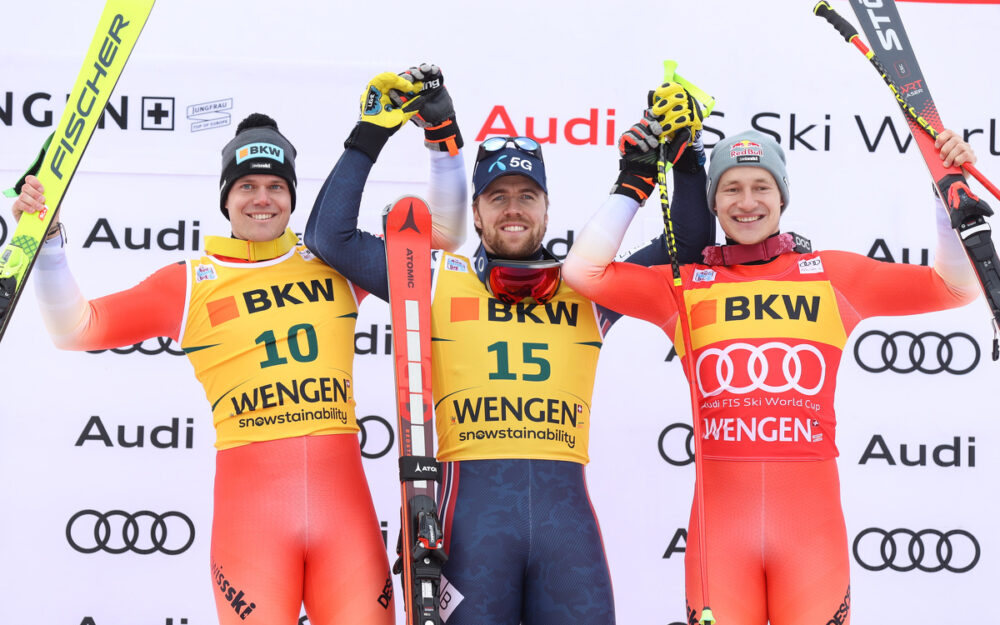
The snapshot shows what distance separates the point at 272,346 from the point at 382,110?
72 centimetres

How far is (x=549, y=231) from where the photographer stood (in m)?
3.69

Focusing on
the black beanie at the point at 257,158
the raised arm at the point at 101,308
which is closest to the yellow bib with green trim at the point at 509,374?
the black beanie at the point at 257,158

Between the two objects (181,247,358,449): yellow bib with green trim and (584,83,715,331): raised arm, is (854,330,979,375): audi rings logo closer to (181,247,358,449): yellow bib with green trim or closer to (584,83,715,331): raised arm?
(584,83,715,331): raised arm

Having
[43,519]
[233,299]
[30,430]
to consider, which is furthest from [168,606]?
[233,299]

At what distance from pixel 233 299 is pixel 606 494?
1743 millimetres

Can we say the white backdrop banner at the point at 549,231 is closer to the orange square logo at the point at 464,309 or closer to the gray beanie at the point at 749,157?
the gray beanie at the point at 749,157

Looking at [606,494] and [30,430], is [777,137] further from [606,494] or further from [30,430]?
[30,430]

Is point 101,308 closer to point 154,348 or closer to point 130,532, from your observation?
point 154,348

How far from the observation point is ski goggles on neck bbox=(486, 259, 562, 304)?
2.49 meters

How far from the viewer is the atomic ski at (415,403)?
7.46 feet

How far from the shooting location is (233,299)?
2.61m

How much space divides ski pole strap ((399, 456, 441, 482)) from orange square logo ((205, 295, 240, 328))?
64cm

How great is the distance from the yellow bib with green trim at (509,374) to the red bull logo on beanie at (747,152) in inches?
23.0

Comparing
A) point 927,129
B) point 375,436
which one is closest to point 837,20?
point 927,129
